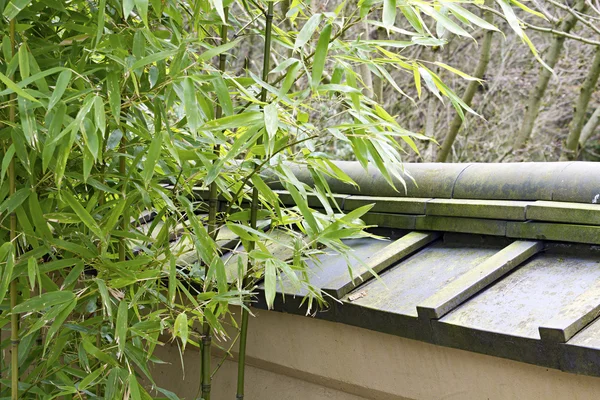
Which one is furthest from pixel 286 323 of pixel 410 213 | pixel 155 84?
pixel 155 84

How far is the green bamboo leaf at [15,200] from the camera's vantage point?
5.67 feet

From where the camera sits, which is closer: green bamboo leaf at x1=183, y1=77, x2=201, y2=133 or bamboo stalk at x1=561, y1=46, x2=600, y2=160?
green bamboo leaf at x1=183, y1=77, x2=201, y2=133

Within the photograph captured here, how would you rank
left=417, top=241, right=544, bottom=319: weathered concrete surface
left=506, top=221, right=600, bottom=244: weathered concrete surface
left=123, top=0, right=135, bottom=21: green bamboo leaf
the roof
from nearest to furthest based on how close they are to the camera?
left=123, top=0, right=135, bottom=21: green bamboo leaf, the roof, left=417, top=241, right=544, bottom=319: weathered concrete surface, left=506, top=221, right=600, bottom=244: weathered concrete surface

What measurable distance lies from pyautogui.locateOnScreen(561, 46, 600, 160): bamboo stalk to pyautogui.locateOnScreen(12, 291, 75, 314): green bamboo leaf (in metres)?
5.25

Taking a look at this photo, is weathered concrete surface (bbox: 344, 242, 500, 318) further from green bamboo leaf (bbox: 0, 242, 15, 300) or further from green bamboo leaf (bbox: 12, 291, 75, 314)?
green bamboo leaf (bbox: 0, 242, 15, 300)

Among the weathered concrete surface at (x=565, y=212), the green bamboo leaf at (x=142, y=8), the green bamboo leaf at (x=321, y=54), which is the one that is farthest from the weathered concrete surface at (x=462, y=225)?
the green bamboo leaf at (x=142, y=8)

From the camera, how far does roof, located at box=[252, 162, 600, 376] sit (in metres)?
1.68

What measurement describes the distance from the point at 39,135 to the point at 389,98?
7.09 m

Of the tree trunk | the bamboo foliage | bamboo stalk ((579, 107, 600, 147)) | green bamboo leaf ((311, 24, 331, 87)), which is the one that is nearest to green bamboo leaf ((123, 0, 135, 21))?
the bamboo foliage

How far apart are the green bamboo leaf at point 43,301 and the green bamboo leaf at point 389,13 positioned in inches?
40.6

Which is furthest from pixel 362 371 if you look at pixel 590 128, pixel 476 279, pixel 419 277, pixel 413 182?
pixel 590 128

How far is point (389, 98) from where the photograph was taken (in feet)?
28.1

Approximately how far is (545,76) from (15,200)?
5.31 m

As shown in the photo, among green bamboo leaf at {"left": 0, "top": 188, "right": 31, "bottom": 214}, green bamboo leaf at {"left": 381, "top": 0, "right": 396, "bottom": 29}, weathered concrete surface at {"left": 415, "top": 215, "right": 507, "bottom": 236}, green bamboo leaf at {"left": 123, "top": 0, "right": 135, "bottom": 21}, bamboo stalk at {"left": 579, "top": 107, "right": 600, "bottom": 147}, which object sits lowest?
bamboo stalk at {"left": 579, "top": 107, "right": 600, "bottom": 147}
